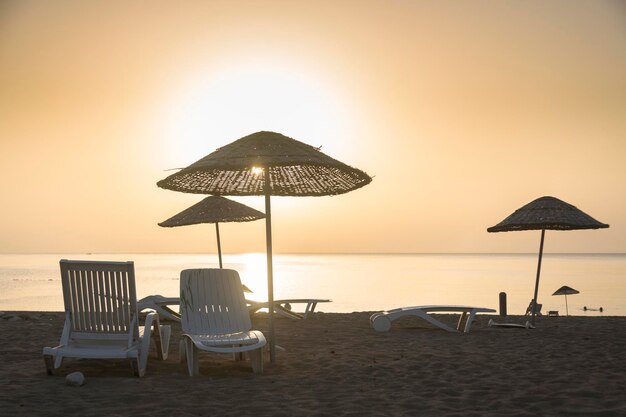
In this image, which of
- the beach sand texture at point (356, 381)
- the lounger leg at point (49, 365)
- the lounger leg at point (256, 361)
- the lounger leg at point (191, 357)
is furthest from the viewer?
the lounger leg at point (256, 361)

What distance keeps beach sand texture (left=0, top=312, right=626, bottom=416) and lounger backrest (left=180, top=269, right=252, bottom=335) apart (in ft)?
1.40

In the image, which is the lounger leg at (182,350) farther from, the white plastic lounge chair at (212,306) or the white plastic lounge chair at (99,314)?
the white plastic lounge chair at (99,314)

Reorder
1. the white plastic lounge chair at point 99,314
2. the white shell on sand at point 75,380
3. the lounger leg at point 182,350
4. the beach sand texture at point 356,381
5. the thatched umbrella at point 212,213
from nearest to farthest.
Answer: the beach sand texture at point 356,381 → the white shell on sand at point 75,380 → the white plastic lounge chair at point 99,314 → the lounger leg at point 182,350 → the thatched umbrella at point 212,213

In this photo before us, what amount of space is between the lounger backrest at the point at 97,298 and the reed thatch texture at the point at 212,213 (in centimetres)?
595

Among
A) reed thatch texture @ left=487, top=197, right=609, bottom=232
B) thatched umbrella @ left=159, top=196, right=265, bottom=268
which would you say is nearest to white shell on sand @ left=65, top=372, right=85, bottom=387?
thatched umbrella @ left=159, top=196, right=265, bottom=268

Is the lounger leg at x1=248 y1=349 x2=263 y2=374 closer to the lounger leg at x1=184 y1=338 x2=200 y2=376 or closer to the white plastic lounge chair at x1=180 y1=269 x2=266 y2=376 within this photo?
the white plastic lounge chair at x1=180 y1=269 x2=266 y2=376

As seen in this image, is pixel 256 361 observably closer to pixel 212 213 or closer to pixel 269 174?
pixel 269 174

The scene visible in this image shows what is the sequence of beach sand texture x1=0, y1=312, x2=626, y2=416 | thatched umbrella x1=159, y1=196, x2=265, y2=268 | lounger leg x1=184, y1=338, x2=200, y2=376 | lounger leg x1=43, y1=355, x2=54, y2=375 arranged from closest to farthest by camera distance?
beach sand texture x1=0, y1=312, x2=626, y2=416 < lounger leg x1=43, y1=355, x2=54, y2=375 < lounger leg x1=184, y1=338, x2=200, y2=376 < thatched umbrella x1=159, y1=196, x2=265, y2=268

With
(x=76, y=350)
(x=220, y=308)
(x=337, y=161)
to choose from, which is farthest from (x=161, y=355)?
(x=337, y=161)

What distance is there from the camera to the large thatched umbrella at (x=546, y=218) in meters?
10.6

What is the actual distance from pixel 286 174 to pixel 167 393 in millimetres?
3233

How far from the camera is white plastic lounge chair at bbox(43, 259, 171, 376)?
6.11m

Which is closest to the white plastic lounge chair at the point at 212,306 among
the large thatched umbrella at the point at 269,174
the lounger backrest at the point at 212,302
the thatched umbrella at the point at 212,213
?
the lounger backrest at the point at 212,302

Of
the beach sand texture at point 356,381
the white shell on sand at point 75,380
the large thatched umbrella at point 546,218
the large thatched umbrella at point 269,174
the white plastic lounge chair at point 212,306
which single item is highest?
the large thatched umbrella at point 269,174
